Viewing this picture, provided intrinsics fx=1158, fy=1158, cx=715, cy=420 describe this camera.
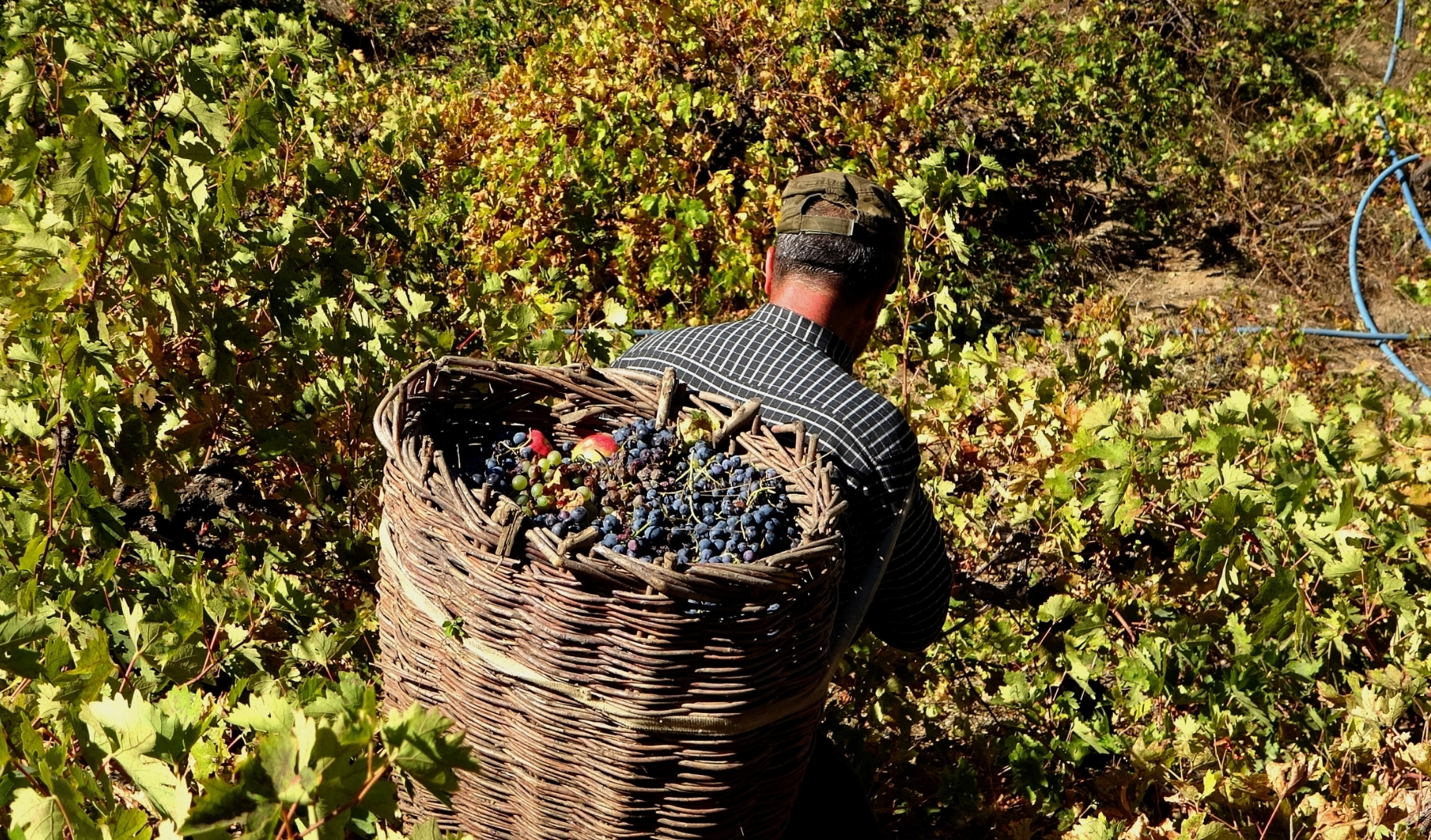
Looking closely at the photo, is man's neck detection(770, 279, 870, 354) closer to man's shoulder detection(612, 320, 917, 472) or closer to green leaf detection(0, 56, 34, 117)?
man's shoulder detection(612, 320, 917, 472)

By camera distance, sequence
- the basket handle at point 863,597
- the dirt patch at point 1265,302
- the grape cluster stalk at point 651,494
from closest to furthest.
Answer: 1. the grape cluster stalk at point 651,494
2. the basket handle at point 863,597
3. the dirt patch at point 1265,302

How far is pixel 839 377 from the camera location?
194 cm

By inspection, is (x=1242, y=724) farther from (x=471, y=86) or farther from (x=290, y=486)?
(x=471, y=86)

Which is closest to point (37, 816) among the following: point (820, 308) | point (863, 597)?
point (863, 597)

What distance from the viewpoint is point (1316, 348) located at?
5766mm

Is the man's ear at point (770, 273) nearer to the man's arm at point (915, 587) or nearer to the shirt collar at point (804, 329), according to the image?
the shirt collar at point (804, 329)

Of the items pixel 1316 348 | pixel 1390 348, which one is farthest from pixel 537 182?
pixel 1390 348

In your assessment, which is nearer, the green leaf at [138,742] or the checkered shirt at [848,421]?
the green leaf at [138,742]

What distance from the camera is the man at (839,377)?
5.96 ft

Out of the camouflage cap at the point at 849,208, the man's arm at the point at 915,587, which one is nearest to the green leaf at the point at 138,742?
the man's arm at the point at 915,587

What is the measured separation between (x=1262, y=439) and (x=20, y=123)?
223cm

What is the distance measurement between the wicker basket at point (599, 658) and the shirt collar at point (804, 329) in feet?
1.43

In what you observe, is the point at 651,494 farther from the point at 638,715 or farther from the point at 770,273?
the point at 770,273

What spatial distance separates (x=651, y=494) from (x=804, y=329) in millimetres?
628
